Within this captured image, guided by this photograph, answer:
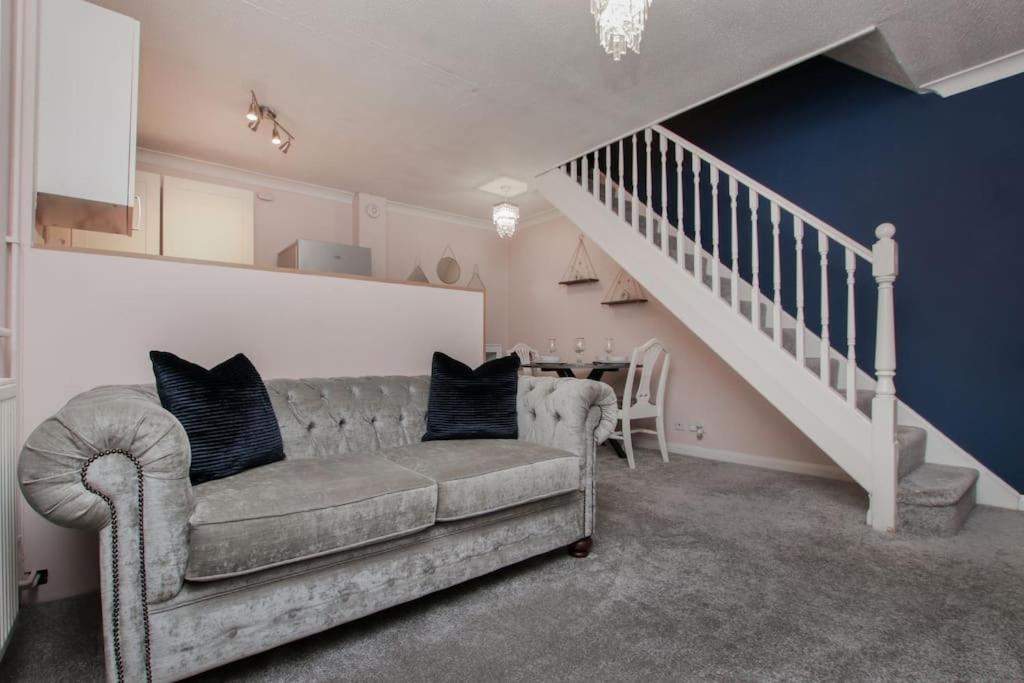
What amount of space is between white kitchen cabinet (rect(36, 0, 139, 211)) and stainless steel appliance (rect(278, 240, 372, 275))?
7.03ft

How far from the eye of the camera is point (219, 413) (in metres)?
1.64

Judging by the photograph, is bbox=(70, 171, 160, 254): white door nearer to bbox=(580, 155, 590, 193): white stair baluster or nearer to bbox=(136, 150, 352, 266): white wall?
bbox=(136, 150, 352, 266): white wall

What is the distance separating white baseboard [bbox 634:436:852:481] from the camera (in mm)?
3361

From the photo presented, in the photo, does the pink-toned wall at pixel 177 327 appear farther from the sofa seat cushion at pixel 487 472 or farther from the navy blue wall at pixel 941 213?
the navy blue wall at pixel 941 213

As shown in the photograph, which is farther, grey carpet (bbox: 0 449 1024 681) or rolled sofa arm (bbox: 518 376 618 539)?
rolled sofa arm (bbox: 518 376 618 539)

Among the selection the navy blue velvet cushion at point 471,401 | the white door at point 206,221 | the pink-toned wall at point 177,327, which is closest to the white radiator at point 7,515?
the pink-toned wall at point 177,327

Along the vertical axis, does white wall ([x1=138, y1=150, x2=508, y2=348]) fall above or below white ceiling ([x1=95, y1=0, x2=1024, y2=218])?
below

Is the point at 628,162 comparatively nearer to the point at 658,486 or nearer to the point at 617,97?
the point at 617,97

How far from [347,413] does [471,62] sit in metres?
2.11

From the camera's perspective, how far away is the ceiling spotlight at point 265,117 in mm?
3170

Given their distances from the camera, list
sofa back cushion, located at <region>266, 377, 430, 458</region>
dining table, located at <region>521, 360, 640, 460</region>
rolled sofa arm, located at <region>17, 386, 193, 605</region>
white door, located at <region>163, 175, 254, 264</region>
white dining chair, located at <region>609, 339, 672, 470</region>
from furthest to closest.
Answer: dining table, located at <region>521, 360, 640, 460</region> → white door, located at <region>163, 175, 254, 264</region> → white dining chair, located at <region>609, 339, 672, 470</region> → sofa back cushion, located at <region>266, 377, 430, 458</region> → rolled sofa arm, located at <region>17, 386, 193, 605</region>

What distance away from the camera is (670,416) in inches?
173

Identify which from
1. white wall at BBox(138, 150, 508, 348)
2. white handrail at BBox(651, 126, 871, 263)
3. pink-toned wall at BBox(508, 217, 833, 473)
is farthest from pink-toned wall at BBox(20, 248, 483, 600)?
white wall at BBox(138, 150, 508, 348)

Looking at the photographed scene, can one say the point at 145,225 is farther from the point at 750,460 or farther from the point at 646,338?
the point at 750,460
